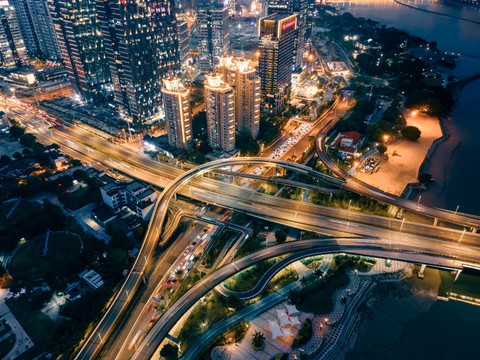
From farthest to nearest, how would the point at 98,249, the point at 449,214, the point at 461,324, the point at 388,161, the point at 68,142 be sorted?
the point at 68,142, the point at 388,161, the point at 449,214, the point at 98,249, the point at 461,324

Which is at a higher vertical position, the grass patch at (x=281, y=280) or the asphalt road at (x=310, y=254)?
the asphalt road at (x=310, y=254)

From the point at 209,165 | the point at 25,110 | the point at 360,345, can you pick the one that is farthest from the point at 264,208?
the point at 25,110

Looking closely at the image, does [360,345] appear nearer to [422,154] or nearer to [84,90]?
[422,154]

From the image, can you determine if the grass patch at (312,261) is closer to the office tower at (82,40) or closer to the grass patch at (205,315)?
the grass patch at (205,315)

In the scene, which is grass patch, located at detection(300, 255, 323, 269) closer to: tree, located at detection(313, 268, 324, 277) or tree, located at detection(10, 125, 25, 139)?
tree, located at detection(313, 268, 324, 277)

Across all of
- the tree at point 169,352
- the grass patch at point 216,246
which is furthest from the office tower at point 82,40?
the tree at point 169,352

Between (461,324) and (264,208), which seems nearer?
(461,324)

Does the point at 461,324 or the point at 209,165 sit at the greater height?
the point at 209,165
